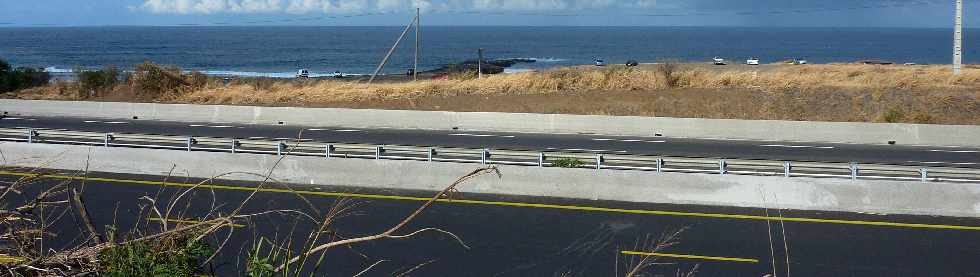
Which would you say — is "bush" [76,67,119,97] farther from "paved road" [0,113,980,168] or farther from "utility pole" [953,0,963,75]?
"utility pole" [953,0,963,75]

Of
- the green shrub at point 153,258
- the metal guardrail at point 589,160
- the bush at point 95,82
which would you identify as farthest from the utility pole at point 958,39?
the green shrub at point 153,258

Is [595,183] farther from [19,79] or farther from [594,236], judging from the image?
[19,79]

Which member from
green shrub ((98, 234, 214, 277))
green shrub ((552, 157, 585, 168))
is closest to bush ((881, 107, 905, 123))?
green shrub ((552, 157, 585, 168))

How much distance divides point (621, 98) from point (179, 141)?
824 inches

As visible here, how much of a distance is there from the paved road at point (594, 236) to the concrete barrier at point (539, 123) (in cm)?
1384

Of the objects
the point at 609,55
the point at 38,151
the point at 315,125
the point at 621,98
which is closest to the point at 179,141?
the point at 38,151

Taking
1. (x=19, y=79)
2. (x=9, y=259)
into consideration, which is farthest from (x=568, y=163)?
(x=19, y=79)

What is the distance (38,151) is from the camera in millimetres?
21266

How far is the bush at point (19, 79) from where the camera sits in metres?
49.4

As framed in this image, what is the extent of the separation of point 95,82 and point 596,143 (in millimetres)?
29365

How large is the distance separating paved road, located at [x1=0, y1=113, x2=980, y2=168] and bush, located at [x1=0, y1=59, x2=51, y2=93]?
16.2 metres

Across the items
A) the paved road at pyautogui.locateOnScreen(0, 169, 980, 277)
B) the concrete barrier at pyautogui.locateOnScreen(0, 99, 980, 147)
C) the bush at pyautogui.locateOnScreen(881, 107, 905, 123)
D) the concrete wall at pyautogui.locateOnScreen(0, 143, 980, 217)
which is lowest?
the paved road at pyautogui.locateOnScreen(0, 169, 980, 277)

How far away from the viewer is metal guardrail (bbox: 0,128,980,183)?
17828 millimetres

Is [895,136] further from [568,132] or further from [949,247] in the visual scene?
[949,247]
